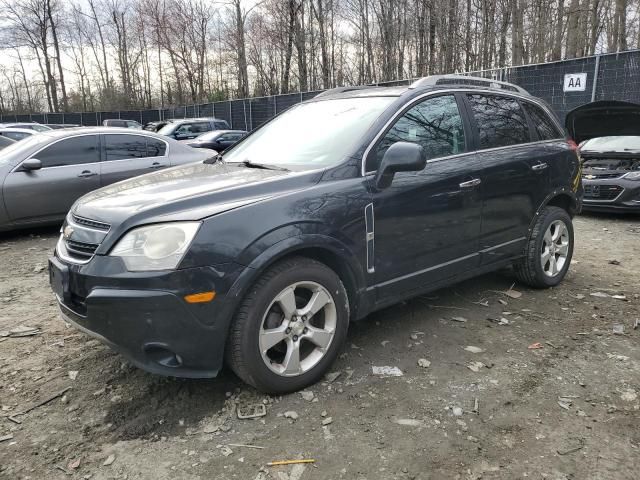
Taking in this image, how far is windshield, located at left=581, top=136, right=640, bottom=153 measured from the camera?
27.7 ft

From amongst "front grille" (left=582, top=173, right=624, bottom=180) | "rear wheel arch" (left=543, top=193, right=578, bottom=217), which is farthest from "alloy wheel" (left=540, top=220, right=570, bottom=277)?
"front grille" (left=582, top=173, right=624, bottom=180)

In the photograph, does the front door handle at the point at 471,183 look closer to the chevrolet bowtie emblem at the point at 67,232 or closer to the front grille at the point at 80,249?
the front grille at the point at 80,249

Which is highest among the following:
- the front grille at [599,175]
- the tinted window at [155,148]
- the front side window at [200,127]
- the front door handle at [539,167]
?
the front side window at [200,127]

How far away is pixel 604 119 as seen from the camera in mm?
7918

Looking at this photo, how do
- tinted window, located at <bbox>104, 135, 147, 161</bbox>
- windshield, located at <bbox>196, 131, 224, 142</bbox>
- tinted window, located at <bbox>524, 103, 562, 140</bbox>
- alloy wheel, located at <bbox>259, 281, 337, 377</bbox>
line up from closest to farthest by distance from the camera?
alloy wheel, located at <bbox>259, 281, 337, 377</bbox>
tinted window, located at <bbox>524, 103, 562, 140</bbox>
tinted window, located at <bbox>104, 135, 147, 161</bbox>
windshield, located at <bbox>196, 131, 224, 142</bbox>

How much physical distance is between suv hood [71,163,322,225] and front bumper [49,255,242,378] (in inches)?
11.6

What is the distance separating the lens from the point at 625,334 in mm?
3844

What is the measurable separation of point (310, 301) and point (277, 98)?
63.7 feet

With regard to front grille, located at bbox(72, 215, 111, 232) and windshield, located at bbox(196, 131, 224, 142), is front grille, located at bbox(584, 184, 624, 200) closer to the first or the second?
front grille, located at bbox(72, 215, 111, 232)

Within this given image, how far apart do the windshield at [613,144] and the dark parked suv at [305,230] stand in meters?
4.97

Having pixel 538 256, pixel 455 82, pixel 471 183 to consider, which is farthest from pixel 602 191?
pixel 471 183

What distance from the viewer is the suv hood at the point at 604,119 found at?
741cm

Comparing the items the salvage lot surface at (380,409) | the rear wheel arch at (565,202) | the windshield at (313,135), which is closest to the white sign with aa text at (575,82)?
the rear wheel arch at (565,202)

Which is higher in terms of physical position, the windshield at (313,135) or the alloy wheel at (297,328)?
the windshield at (313,135)
